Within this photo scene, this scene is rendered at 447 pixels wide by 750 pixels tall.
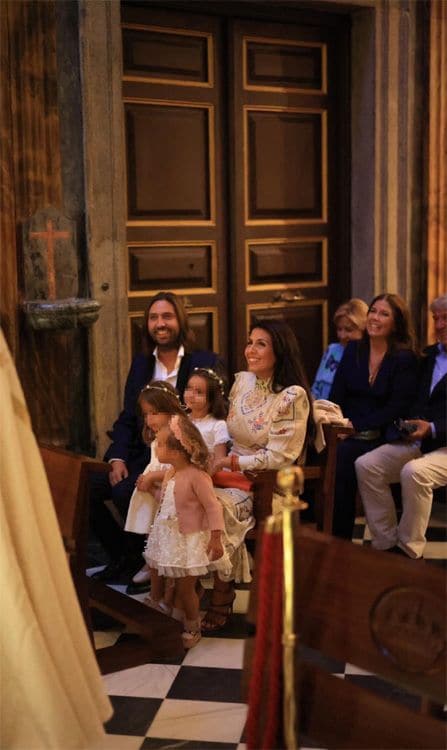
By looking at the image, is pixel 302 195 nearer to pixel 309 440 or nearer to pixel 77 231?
pixel 77 231

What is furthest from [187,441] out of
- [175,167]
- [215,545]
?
[175,167]

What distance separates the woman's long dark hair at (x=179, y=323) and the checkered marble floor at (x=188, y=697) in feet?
4.35

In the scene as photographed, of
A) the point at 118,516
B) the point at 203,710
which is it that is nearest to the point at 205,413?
the point at 118,516

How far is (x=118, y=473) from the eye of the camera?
15.8 ft

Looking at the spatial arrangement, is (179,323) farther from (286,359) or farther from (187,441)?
(187,441)

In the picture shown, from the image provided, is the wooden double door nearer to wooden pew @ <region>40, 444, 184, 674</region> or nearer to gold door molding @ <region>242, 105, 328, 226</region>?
gold door molding @ <region>242, 105, 328, 226</region>

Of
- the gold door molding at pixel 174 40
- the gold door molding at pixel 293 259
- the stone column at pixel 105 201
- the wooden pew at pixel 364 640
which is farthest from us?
the gold door molding at pixel 293 259

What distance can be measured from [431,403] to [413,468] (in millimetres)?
391

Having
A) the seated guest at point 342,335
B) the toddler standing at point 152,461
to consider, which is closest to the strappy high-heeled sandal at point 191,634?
the toddler standing at point 152,461

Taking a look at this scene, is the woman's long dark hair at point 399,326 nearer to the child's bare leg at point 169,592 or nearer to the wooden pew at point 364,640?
the child's bare leg at point 169,592

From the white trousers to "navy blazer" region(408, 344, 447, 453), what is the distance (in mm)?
51

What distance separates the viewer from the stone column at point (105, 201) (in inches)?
221

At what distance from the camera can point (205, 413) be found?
4570 mm

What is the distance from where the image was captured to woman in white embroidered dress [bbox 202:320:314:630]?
4.30 meters
